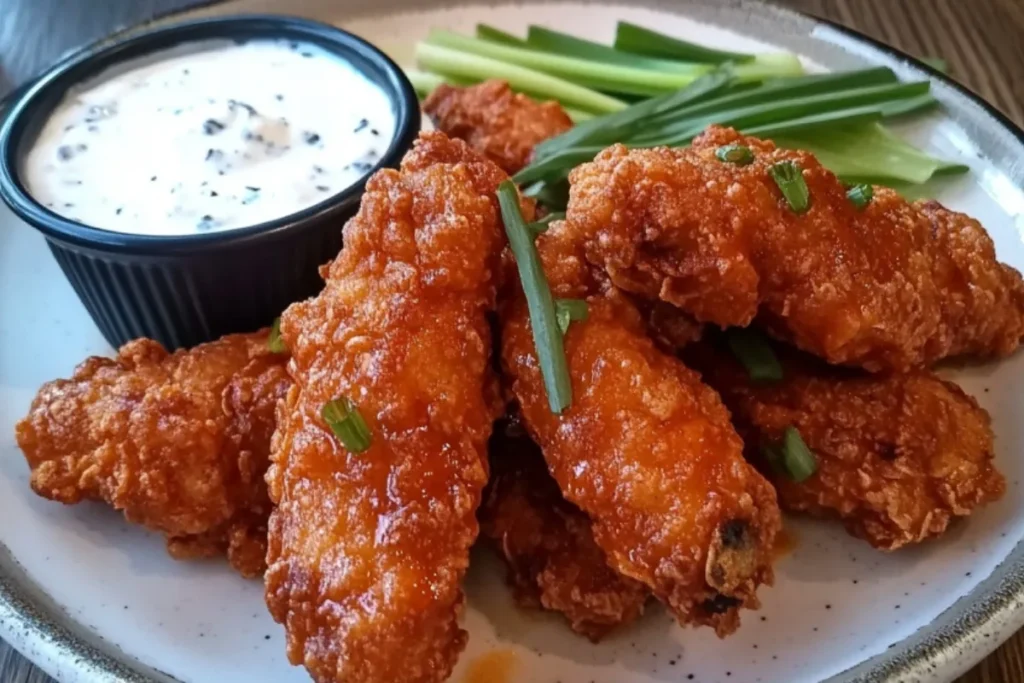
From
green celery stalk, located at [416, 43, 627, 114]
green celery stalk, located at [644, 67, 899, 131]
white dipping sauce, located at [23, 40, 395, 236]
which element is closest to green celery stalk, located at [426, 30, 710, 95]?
green celery stalk, located at [416, 43, 627, 114]

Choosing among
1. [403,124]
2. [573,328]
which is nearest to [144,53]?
[403,124]

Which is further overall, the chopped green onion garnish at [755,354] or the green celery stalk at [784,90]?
the green celery stalk at [784,90]

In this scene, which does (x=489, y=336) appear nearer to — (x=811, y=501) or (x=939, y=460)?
(x=811, y=501)

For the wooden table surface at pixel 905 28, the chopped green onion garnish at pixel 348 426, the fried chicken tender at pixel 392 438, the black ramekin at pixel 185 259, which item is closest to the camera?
the fried chicken tender at pixel 392 438

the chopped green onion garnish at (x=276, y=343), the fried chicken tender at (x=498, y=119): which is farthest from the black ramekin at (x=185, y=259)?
the fried chicken tender at (x=498, y=119)

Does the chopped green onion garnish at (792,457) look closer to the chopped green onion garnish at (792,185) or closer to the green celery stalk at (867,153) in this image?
the chopped green onion garnish at (792,185)

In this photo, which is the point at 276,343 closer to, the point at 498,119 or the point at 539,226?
the point at 539,226

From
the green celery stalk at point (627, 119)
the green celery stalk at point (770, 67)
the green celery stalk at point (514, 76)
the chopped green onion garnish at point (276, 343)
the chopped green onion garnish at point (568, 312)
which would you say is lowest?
the green celery stalk at point (514, 76)
